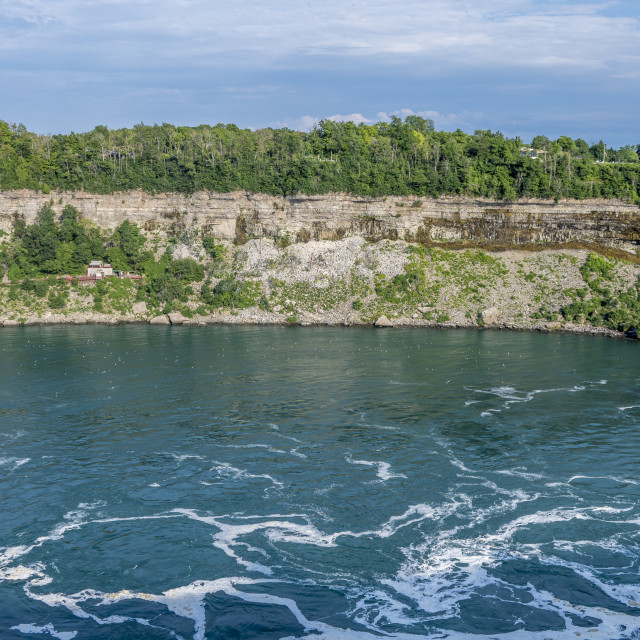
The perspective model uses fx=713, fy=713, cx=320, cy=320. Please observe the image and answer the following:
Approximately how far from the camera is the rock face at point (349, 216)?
159 meters

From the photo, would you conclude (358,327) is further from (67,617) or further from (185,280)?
(67,617)

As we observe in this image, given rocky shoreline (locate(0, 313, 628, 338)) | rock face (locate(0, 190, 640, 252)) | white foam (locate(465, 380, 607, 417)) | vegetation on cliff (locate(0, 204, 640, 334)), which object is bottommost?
white foam (locate(465, 380, 607, 417))

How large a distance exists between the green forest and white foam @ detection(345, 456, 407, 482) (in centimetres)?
11091

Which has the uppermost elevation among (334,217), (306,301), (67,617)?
(334,217)

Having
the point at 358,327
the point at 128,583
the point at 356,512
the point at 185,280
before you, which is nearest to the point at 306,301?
the point at 358,327

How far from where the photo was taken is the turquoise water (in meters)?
41.0

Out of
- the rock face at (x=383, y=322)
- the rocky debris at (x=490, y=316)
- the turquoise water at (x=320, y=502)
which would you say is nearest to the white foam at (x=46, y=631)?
the turquoise water at (x=320, y=502)

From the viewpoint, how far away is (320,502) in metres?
55.1

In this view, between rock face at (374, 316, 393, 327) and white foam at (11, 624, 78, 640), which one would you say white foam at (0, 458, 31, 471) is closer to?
white foam at (11, 624, 78, 640)

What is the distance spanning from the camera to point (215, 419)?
7794 centimetres

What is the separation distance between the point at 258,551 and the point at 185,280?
113 meters

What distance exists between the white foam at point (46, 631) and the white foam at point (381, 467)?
28.2 metres

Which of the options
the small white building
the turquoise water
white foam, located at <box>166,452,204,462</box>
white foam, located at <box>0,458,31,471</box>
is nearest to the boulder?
the small white building

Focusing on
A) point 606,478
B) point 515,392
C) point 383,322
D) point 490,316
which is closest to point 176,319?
point 383,322
